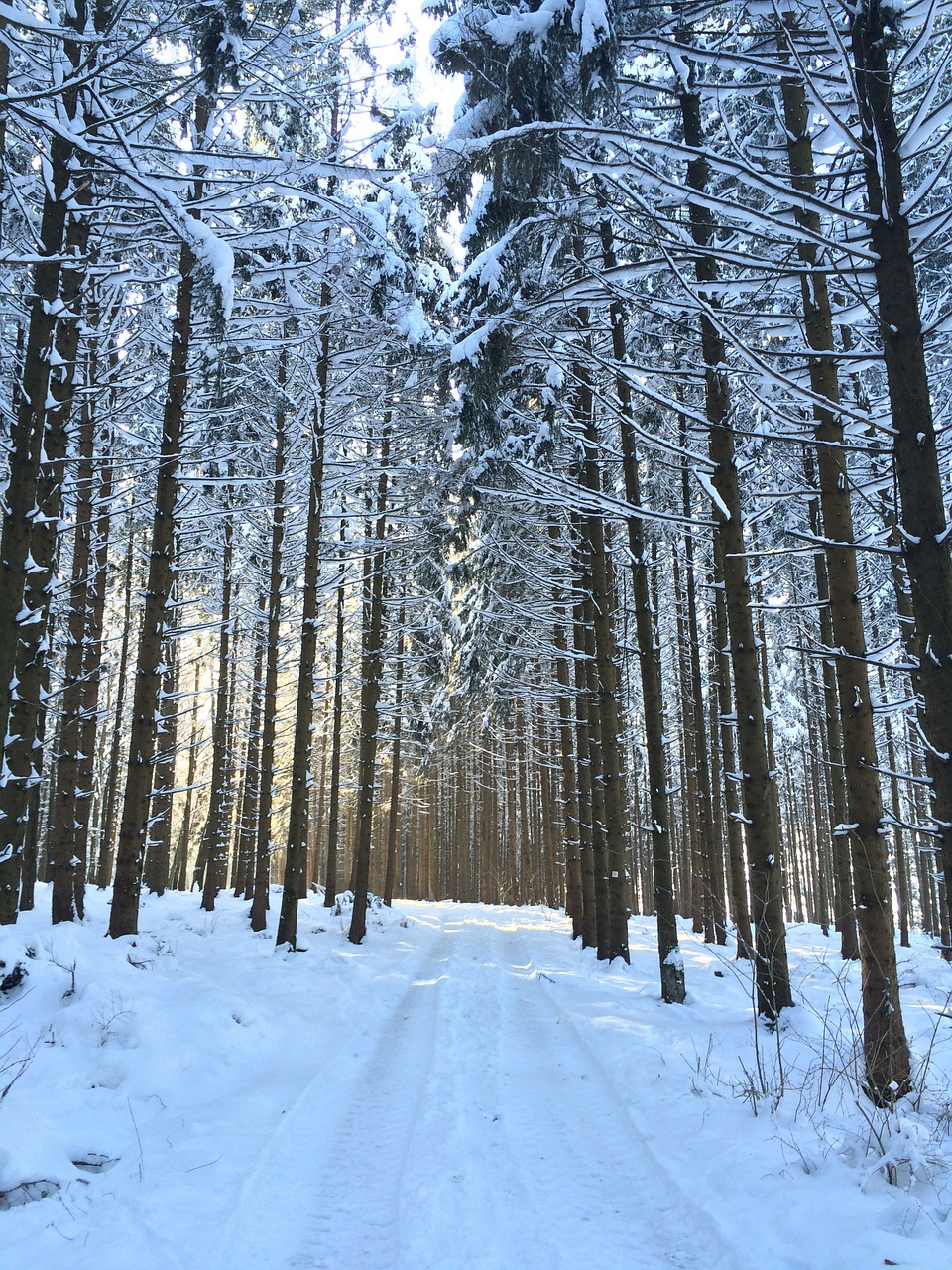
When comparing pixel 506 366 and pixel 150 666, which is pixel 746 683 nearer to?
pixel 506 366

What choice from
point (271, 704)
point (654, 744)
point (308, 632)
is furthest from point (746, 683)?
point (271, 704)

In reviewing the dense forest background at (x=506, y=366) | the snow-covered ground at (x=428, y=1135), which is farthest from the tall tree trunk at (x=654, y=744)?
the snow-covered ground at (x=428, y=1135)

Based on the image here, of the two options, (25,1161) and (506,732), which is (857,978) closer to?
(25,1161)

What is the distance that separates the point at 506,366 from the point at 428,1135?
6.72m

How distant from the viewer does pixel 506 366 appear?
7.38m

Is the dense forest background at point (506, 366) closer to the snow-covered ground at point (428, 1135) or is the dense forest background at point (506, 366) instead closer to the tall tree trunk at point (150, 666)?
the tall tree trunk at point (150, 666)

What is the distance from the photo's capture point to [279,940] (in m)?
11.8

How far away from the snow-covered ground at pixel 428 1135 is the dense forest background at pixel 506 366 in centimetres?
99

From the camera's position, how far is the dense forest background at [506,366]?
A: 458cm

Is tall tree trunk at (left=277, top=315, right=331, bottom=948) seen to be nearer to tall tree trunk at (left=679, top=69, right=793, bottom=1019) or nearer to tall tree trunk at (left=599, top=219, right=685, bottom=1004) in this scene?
tall tree trunk at (left=599, top=219, right=685, bottom=1004)

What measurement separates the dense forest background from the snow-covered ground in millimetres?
991

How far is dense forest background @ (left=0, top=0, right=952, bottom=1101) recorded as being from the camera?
4.58 metres

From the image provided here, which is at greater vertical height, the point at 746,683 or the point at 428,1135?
the point at 746,683

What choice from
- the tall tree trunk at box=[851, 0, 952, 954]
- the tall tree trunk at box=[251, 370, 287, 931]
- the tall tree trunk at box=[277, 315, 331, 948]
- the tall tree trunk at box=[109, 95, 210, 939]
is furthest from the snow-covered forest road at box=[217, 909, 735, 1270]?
the tall tree trunk at box=[251, 370, 287, 931]
